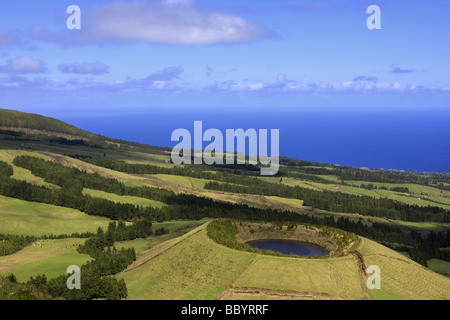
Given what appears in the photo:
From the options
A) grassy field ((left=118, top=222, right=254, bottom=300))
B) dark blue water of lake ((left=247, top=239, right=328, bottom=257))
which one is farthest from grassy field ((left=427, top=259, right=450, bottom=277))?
grassy field ((left=118, top=222, right=254, bottom=300))

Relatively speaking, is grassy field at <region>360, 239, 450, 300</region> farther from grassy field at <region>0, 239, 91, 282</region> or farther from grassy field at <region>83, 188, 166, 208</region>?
grassy field at <region>83, 188, 166, 208</region>

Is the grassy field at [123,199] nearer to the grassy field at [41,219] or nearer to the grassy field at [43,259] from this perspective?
the grassy field at [41,219]

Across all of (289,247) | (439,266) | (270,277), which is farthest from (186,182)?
(270,277)

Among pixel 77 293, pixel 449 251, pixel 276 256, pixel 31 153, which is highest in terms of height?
pixel 31 153

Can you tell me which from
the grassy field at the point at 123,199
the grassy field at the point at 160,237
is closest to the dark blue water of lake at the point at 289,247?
the grassy field at the point at 160,237

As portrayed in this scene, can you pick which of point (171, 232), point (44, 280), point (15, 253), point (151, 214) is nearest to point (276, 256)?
point (44, 280)

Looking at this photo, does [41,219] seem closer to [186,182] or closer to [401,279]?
[186,182]

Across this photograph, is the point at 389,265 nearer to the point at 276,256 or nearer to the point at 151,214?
the point at 276,256
